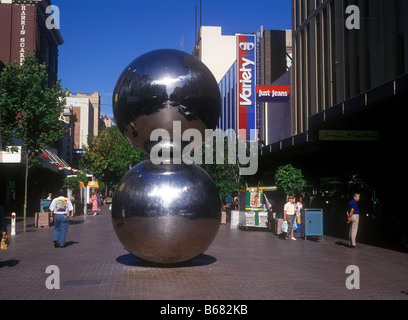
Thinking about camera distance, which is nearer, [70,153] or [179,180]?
[179,180]

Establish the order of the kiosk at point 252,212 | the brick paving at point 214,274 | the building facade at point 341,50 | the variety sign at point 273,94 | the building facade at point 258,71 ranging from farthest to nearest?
the building facade at point 258,71 < the variety sign at point 273,94 < the kiosk at point 252,212 < the building facade at point 341,50 < the brick paving at point 214,274

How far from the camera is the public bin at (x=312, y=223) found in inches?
662

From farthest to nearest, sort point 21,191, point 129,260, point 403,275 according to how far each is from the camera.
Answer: point 21,191
point 129,260
point 403,275

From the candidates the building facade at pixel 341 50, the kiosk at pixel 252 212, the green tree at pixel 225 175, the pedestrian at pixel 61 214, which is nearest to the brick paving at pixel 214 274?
the pedestrian at pixel 61 214

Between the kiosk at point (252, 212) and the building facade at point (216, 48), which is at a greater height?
the building facade at point (216, 48)

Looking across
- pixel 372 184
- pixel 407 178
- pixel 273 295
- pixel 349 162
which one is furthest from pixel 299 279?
pixel 372 184

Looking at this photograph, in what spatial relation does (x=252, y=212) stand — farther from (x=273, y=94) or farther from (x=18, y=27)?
(x=18, y=27)

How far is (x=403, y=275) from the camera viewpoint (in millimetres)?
9523

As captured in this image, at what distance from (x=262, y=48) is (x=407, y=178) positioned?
29.6 meters

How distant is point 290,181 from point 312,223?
3.66m

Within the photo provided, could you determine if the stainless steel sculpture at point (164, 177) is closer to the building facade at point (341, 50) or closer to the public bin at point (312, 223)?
the public bin at point (312, 223)

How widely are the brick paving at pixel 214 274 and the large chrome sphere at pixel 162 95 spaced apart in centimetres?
276

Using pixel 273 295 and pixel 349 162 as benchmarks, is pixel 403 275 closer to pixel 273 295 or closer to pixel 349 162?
pixel 273 295
